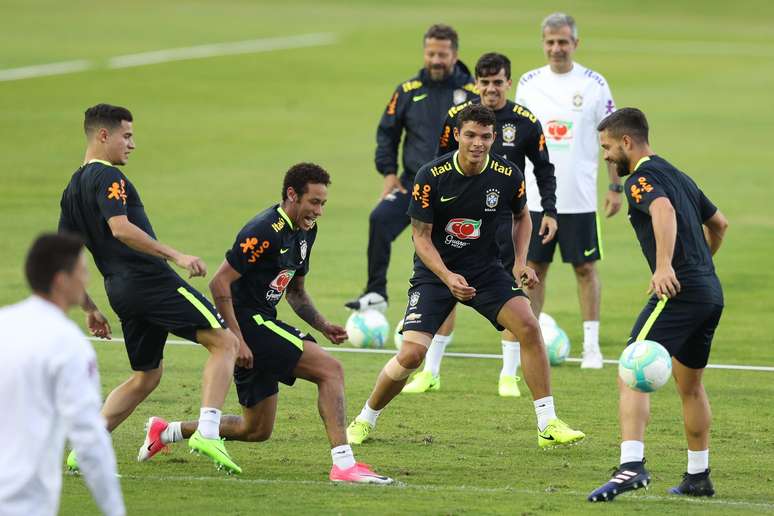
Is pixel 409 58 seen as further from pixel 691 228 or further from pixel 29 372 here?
pixel 29 372

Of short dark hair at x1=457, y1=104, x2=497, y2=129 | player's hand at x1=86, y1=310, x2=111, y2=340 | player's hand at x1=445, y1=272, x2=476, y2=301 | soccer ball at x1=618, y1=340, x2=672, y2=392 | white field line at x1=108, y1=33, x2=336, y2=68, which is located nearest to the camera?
soccer ball at x1=618, y1=340, x2=672, y2=392

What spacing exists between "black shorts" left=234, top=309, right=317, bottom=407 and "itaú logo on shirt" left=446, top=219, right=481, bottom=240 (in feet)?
5.30

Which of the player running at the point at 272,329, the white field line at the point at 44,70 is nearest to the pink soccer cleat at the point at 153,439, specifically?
the player running at the point at 272,329

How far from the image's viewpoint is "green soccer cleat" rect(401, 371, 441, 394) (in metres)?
13.4

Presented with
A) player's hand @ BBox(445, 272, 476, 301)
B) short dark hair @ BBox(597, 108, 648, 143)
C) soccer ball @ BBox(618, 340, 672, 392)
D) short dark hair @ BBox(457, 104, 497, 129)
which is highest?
short dark hair @ BBox(457, 104, 497, 129)

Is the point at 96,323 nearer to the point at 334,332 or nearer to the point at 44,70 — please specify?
the point at 334,332

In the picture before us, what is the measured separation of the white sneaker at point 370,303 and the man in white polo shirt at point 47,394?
9289 mm

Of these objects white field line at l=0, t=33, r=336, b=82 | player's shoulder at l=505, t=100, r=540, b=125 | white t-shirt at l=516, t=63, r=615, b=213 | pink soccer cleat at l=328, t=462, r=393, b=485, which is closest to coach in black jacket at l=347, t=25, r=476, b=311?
white t-shirt at l=516, t=63, r=615, b=213

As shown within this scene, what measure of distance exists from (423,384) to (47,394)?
7.36 m

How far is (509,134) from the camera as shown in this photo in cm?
1308

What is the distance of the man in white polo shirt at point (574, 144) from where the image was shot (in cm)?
1468

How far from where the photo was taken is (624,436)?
9289 mm

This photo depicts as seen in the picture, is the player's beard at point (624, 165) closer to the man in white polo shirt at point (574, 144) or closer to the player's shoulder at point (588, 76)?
the man in white polo shirt at point (574, 144)

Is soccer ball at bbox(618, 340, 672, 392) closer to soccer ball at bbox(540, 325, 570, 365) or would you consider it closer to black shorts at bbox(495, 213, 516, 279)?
black shorts at bbox(495, 213, 516, 279)
